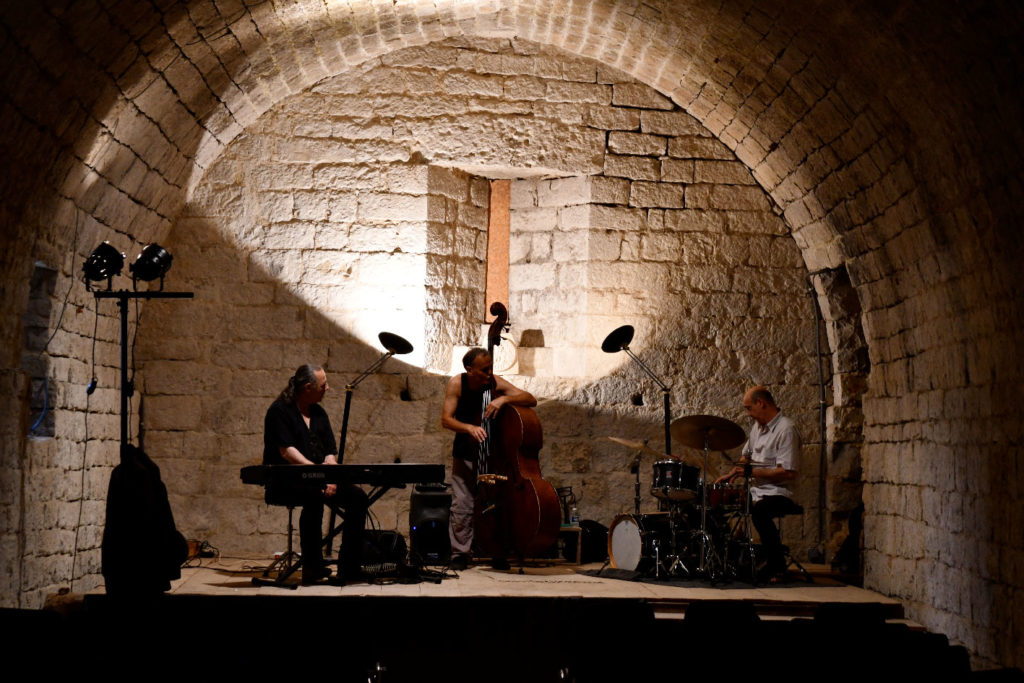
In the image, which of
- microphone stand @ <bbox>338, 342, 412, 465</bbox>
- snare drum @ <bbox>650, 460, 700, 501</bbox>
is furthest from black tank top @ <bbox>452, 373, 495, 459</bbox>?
snare drum @ <bbox>650, 460, 700, 501</bbox>

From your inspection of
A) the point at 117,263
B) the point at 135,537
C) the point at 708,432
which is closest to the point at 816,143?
the point at 708,432

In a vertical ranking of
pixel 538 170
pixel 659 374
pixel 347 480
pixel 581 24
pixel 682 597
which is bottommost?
pixel 682 597

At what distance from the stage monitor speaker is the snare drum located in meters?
1.35

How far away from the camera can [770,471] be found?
23.7 ft

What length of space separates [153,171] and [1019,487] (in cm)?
531

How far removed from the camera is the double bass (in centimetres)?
691

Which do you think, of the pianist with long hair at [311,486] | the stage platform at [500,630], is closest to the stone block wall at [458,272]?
the stage platform at [500,630]

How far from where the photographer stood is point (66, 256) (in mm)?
6383

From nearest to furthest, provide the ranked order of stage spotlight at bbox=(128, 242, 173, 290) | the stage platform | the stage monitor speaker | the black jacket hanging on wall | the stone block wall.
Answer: the stage platform < the black jacket hanging on wall < stage spotlight at bbox=(128, 242, 173, 290) < the stage monitor speaker < the stone block wall

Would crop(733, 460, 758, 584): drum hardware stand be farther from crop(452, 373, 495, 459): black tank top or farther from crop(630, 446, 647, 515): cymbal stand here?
crop(452, 373, 495, 459): black tank top

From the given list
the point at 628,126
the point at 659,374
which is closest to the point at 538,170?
the point at 628,126

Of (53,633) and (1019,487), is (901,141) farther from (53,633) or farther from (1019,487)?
(53,633)

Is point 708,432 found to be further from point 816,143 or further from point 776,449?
point 816,143

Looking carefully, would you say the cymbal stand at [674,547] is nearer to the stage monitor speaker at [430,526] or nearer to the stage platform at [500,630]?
the stage platform at [500,630]
